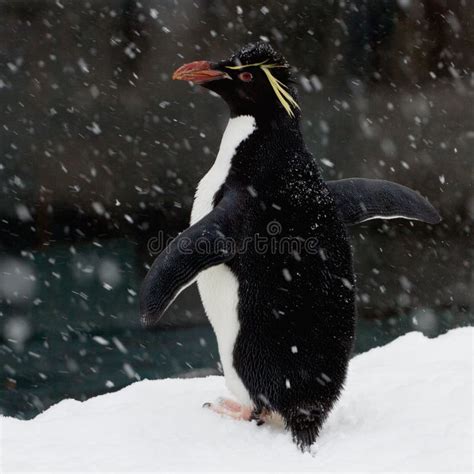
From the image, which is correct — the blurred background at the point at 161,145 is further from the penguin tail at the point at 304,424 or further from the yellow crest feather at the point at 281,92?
the penguin tail at the point at 304,424

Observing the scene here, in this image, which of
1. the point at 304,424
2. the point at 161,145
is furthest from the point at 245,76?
the point at 161,145

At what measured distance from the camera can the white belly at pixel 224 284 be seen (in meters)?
1.56

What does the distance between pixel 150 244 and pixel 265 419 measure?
3576mm

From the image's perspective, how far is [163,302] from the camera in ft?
4.55

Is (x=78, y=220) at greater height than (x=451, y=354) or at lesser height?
lesser

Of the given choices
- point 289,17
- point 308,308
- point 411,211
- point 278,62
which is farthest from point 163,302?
point 289,17

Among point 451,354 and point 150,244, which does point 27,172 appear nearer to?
point 150,244

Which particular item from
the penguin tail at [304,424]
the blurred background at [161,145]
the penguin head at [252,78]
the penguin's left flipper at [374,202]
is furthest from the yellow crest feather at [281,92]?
the blurred background at [161,145]

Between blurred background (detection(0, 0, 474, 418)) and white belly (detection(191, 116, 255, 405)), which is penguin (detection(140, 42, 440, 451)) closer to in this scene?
white belly (detection(191, 116, 255, 405))

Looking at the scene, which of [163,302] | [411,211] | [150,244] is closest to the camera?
[163,302]

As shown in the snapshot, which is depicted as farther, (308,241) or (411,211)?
(411,211)

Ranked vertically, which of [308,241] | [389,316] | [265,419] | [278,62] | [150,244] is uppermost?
[278,62]

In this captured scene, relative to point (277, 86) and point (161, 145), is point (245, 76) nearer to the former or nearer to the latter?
point (277, 86)

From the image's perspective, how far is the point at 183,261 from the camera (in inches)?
56.2
